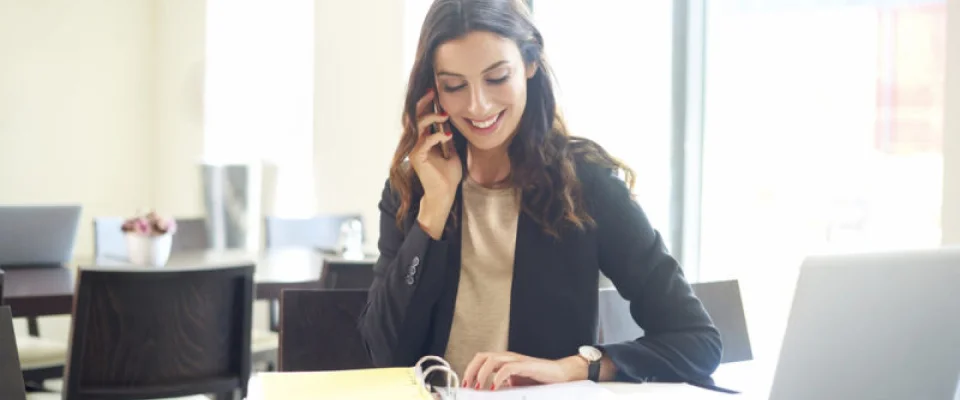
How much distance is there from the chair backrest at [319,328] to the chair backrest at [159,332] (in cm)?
63

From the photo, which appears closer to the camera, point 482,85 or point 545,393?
point 545,393

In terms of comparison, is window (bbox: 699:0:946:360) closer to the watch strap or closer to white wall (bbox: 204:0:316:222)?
the watch strap

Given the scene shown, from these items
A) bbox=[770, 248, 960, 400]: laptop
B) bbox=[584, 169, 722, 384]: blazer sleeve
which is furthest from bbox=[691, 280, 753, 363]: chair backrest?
bbox=[770, 248, 960, 400]: laptop

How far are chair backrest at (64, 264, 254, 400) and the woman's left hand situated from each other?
4.38 ft

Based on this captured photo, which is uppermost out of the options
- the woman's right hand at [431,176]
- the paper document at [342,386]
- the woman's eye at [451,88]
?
the woman's eye at [451,88]

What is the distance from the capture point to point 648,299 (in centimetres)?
177

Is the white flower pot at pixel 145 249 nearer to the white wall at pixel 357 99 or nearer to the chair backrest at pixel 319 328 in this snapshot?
the white wall at pixel 357 99

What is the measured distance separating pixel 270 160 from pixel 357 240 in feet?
7.60

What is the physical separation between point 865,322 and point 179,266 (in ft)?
8.99

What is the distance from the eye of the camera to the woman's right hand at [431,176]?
1.81 meters

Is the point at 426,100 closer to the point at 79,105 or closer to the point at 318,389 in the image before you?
the point at 318,389

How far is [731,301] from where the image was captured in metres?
2.07

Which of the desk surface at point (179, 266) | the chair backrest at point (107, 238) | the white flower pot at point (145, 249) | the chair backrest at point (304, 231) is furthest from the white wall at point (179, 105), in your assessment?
the white flower pot at point (145, 249)

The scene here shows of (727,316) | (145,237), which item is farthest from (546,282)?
(145,237)
